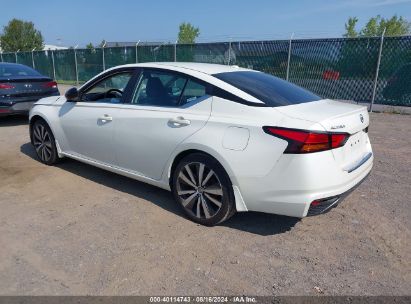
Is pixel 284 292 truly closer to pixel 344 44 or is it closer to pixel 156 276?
pixel 156 276

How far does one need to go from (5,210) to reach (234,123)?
2.74m

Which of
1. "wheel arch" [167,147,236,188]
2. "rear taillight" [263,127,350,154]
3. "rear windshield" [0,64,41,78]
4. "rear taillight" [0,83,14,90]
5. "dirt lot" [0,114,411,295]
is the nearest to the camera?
"dirt lot" [0,114,411,295]

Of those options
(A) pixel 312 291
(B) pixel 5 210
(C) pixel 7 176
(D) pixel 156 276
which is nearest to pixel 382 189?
(A) pixel 312 291

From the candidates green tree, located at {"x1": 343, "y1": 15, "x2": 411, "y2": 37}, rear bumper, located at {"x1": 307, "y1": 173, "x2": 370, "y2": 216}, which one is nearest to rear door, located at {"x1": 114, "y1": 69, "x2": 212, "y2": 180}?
rear bumper, located at {"x1": 307, "y1": 173, "x2": 370, "y2": 216}

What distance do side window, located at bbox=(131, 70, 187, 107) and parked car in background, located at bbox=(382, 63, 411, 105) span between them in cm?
902

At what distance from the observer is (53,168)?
5.50m

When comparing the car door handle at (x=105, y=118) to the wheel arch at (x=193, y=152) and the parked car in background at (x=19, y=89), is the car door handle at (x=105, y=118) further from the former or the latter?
the parked car in background at (x=19, y=89)

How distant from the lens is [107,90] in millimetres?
4957

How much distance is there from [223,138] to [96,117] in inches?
75.8

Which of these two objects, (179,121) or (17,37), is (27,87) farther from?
(17,37)

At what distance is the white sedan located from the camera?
3.08 metres

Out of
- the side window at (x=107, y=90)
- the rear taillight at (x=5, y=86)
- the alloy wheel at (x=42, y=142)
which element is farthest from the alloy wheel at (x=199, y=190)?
the rear taillight at (x=5, y=86)

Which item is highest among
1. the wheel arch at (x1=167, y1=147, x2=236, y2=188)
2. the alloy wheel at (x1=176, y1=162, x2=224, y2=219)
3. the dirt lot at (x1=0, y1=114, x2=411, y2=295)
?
the wheel arch at (x1=167, y1=147, x2=236, y2=188)

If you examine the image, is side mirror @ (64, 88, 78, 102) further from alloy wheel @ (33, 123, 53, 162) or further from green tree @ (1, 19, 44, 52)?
green tree @ (1, 19, 44, 52)
